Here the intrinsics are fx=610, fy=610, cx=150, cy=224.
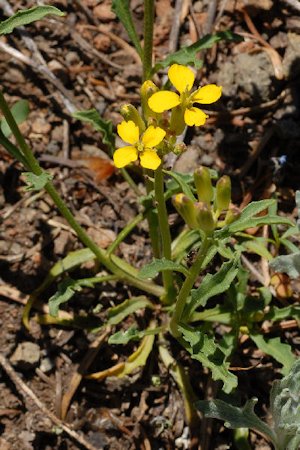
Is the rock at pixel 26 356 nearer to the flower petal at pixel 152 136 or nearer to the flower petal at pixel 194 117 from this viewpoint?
the flower petal at pixel 152 136

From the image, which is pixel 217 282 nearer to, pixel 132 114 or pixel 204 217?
pixel 204 217

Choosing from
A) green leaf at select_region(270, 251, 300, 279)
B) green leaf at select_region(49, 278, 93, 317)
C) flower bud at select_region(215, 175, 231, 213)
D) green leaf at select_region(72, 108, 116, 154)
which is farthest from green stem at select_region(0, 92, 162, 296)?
flower bud at select_region(215, 175, 231, 213)

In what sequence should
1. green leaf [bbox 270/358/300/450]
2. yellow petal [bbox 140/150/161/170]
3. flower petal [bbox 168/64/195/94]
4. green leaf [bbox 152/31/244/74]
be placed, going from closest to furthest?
yellow petal [bbox 140/150/161/170], flower petal [bbox 168/64/195/94], green leaf [bbox 270/358/300/450], green leaf [bbox 152/31/244/74]

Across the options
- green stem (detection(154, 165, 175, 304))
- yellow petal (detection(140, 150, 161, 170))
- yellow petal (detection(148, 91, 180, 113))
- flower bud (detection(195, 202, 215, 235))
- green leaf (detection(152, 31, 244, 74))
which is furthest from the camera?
green leaf (detection(152, 31, 244, 74))

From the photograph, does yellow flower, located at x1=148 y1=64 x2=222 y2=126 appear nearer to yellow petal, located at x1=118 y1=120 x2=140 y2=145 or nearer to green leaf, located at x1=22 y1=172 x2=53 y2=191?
yellow petal, located at x1=118 y1=120 x2=140 y2=145

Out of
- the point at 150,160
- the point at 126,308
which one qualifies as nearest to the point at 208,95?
the point at 150,160

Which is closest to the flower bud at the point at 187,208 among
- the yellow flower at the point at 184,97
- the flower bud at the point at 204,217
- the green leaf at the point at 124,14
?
the flower bud at the point at 204,217

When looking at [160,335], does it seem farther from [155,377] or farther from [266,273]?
[266,273]
